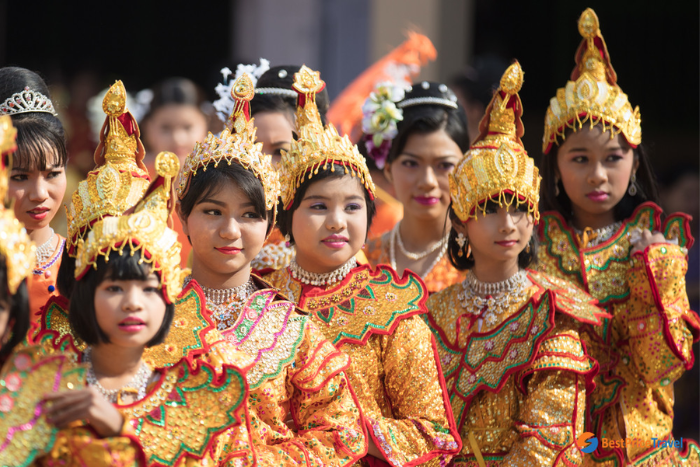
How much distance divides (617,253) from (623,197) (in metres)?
0.30

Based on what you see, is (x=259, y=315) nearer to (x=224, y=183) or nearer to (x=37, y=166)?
(x=224, y=183)

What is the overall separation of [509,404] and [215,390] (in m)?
1.29

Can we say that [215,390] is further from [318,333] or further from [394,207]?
[394,207]

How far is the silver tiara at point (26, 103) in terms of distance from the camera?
11.9 ft

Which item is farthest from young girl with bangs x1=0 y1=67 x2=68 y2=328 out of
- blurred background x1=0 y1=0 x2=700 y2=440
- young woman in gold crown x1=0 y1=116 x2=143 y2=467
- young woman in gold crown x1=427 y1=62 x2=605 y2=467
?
blurred background x1=0 y1=0 x2=700 y2=440

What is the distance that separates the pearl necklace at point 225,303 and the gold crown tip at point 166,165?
1.96 ft

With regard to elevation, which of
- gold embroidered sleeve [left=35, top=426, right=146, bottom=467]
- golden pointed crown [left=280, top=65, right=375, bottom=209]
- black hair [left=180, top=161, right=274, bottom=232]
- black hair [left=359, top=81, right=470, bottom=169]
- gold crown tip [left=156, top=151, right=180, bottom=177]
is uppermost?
black hair [left=359, top=81, right=470, bottom=169]

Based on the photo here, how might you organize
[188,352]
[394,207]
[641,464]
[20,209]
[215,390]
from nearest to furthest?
[215,390] < [188,352] < [20,209] < [641,464] < [394,207]

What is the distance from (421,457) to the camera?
3312 mm

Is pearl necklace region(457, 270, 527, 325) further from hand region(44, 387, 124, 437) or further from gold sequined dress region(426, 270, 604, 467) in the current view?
hand region(44, 387, 124, 437)

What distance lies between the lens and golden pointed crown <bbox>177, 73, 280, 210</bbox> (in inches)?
131

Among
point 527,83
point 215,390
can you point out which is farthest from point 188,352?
point 527,83

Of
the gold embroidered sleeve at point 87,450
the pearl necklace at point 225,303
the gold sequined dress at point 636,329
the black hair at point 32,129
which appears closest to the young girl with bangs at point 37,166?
the black hair at point 32,129

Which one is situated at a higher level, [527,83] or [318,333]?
[527,83]
